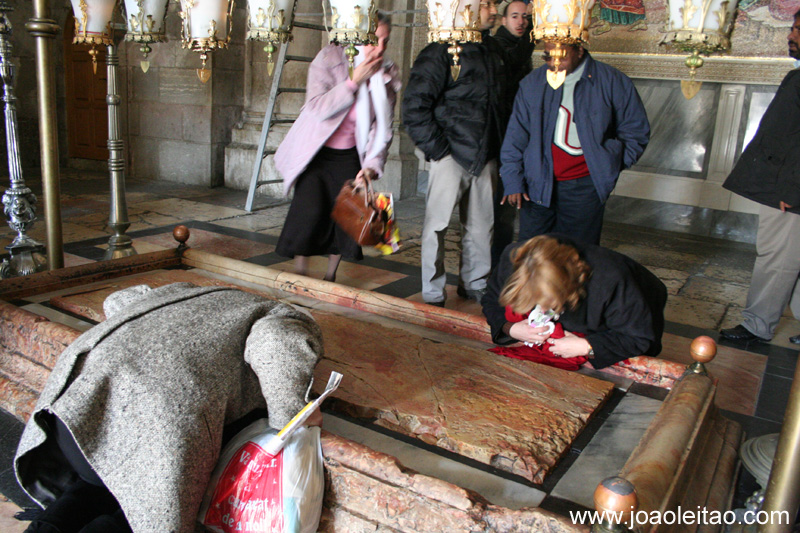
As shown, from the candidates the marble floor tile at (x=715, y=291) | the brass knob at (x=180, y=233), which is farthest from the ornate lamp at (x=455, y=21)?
the marble floor tile at (x=715, y=291)

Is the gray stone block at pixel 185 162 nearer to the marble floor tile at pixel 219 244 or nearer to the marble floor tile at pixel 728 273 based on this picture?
the marble floor tile at pixel 219 244

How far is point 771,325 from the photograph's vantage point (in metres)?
3.48

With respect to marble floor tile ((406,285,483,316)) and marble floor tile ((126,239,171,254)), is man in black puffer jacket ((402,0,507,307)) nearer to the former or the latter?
marble floor tile ((406,285,483,316))

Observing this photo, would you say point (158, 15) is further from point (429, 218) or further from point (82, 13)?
point (429, 218)

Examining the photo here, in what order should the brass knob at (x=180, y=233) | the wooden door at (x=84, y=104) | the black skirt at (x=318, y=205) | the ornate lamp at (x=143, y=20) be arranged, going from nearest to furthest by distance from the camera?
the ornate lamp at (x=143, y=20) → the black skirt at (x=318, y=205) → the brass knob at (x=180, y=233) → the wooden door at (x=84, y=104)

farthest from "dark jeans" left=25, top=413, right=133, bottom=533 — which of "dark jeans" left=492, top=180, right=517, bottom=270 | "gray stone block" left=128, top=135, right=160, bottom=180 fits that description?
"gray stone block" left=128, top=135, right=160, bottom=180

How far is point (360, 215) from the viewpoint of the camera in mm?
3125

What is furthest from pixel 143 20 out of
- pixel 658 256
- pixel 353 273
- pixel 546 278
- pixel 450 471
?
pixel 658 256

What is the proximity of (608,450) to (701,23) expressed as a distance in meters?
1.27

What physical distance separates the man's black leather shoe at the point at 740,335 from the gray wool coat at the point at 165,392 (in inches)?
106

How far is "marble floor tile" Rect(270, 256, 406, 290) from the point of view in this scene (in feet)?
14.0

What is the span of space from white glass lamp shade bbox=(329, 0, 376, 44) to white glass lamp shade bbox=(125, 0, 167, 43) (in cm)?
154

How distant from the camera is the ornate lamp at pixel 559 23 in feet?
6.20

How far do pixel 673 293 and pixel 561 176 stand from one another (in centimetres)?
156
